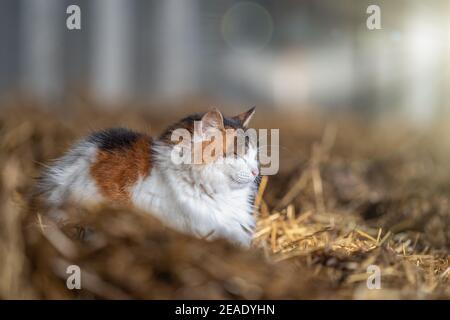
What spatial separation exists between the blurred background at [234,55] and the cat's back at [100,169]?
2488mm

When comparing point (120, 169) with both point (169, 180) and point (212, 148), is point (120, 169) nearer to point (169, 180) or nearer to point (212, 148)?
point (169, 180)

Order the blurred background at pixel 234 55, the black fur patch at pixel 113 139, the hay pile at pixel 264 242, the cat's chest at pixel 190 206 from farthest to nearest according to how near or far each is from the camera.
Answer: the blurred background at pixel 234 55 → the black fur patch at pixel 113 139 → the cat's chest at pixel 190 206 → the hay pile at pixel 264 242

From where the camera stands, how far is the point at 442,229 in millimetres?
2684

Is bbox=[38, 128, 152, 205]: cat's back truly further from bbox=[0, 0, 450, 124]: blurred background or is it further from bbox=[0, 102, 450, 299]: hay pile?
bbox=[0, 0, 450, 124]: blurred background

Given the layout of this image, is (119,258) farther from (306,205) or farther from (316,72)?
(316,72)

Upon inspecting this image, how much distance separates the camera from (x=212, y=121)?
75.9 inches

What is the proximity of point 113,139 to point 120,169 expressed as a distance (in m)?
0.15

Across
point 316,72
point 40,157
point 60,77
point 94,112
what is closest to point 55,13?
point 60,77

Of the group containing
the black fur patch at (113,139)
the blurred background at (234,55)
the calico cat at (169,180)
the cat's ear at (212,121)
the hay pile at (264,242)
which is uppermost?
the blurred background at (234,55)

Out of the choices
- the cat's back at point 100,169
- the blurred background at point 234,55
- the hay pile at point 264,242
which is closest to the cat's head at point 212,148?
the cat's back at point 100,169

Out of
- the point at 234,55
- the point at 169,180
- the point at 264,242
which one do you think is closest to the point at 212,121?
the point at 169,180

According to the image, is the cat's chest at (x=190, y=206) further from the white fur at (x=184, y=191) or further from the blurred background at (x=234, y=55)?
the blurred background at (x=234, y=55)

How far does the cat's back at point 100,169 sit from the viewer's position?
1893 millimetres
